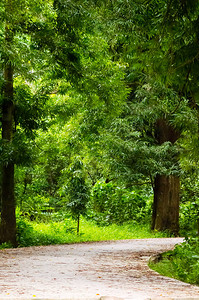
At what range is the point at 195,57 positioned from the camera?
7.44m

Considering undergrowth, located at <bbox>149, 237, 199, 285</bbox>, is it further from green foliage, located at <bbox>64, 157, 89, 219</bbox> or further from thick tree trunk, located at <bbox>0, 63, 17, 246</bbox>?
green foliage, located at <bbox>64, 157, 89, 219</bbox>

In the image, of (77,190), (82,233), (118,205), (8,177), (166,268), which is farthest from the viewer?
(118,205)

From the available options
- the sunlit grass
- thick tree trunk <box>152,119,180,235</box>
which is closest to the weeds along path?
the sunlit grass

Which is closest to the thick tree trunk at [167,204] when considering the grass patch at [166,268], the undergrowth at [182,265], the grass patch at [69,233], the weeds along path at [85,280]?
the grass patch at [69,233]

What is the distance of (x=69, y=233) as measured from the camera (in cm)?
1897

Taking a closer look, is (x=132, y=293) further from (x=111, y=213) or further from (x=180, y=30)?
(x=111, y=213)

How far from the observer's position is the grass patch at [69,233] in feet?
50.4

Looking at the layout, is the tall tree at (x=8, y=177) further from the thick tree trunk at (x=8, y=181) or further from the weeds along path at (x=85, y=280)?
the weeds along path at (x=85, y=280)

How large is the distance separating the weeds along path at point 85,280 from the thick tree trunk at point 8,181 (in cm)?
316

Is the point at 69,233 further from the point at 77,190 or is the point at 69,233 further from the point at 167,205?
the point at 167,205

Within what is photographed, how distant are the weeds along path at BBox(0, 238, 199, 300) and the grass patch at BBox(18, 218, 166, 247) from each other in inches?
173

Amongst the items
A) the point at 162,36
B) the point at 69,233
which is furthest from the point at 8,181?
the point at 162,36

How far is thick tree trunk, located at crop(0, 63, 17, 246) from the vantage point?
45.8ft

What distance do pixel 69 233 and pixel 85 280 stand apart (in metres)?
12.2
